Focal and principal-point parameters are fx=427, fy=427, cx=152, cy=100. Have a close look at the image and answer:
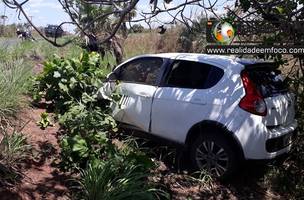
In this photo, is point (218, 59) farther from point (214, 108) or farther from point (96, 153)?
point (96, 153)

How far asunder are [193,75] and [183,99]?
0.38 meters

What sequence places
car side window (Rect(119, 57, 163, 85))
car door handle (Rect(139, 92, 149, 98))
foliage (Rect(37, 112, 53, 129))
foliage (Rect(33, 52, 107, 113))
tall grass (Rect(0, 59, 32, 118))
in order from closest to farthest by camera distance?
1. tall grass (Rect(0, 59, 32, 118))
2. foliage (Rect(37, 112, 53, 129))
3. car door handle (Rect(139, 92, 149, 98))
4. car side window (Rect(119, 57, 163, 85))
5. foliage (Rect(33, 52, 107, 113))

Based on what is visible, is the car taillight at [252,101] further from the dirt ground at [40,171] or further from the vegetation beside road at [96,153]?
the dirt ground at [40,171]

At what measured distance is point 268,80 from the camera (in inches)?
227

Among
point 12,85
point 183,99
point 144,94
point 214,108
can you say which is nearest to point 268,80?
point 214,108

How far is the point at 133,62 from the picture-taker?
6.70 m

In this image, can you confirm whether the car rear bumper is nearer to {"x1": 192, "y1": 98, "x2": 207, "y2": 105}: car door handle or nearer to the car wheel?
the car wheel

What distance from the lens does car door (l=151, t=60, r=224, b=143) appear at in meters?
5.62

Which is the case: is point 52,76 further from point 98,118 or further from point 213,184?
point 213,184

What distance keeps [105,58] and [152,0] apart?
6863 mm

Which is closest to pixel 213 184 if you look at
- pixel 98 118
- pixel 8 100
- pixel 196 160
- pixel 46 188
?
pixel 196 160

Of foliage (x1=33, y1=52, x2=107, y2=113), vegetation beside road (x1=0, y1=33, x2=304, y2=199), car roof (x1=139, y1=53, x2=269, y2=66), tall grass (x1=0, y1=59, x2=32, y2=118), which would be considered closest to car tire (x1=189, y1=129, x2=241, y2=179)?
vegetation beside road (x1=0, y1=33, x2=304, y2=199)

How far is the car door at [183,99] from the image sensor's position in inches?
221

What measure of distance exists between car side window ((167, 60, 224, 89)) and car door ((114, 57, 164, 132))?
0.84 feet
